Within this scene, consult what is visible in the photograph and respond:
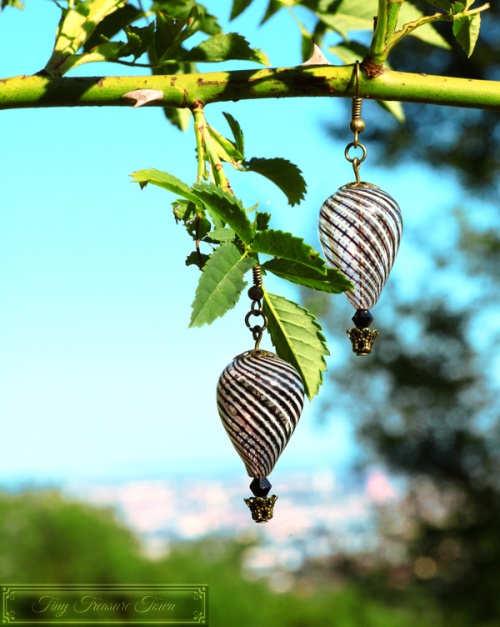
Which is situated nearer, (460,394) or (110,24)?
(110,24)

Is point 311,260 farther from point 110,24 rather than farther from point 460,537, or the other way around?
point 460,537

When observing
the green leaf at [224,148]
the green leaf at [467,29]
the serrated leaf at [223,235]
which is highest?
the green leaf at [467,29]

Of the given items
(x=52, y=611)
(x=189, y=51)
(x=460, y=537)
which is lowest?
(x=189, y=51)

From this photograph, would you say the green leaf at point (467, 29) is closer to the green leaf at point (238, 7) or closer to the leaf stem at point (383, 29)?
the leaf stem at point (383, 29)

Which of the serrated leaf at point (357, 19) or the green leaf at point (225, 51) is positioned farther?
the serrated leaf at point (357, 19)

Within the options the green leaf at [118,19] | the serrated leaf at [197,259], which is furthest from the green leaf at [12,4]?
the serrated leaf at [197,259]

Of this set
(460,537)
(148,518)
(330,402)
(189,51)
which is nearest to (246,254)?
(189,51)

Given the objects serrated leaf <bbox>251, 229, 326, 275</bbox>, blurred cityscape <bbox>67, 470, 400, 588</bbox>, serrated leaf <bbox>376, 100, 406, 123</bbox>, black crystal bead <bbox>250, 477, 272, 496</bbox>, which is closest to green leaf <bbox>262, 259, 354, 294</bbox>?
serrated leaf <bbox>251, 229, 326, 275</bbox>
